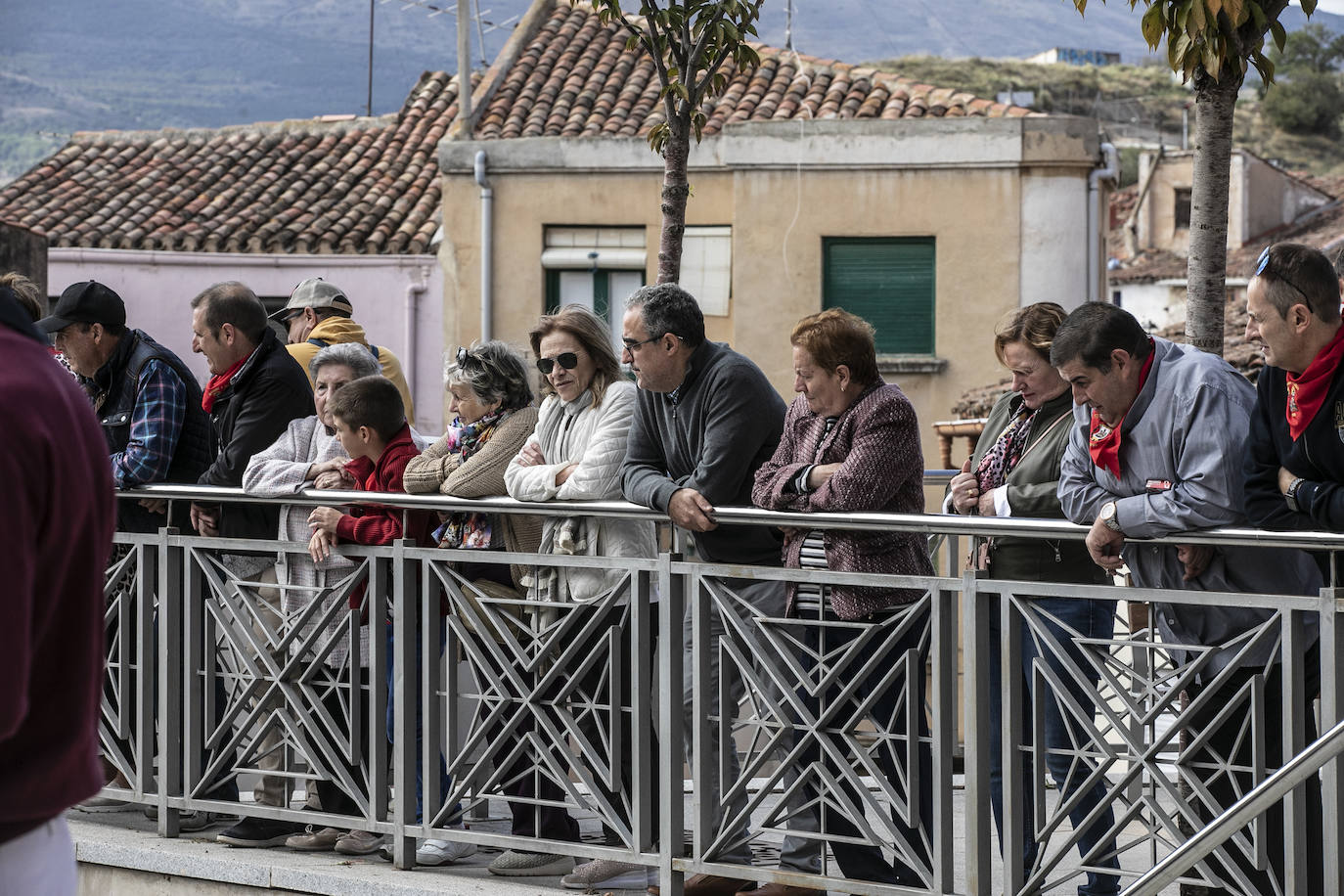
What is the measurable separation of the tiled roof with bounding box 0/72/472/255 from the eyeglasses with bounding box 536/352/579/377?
20734 mm

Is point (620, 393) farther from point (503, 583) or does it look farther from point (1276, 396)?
point (1276, 396)

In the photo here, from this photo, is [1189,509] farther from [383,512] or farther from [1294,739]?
[383,512]

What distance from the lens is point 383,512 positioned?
551 cm

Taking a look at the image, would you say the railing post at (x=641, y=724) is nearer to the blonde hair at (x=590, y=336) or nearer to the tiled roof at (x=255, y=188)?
the blonde hair at (x=590, y=336)

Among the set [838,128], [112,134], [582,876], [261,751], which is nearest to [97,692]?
[582,876]

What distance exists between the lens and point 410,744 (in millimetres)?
5344

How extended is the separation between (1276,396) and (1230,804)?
1023 millimetres

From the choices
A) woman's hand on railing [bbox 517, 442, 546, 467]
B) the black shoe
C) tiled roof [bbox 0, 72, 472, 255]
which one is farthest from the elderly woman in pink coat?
tiled roof [bbox 0, 72, 472, 255]

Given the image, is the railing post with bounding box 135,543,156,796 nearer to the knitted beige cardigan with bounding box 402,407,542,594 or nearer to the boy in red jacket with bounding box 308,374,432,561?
the boy in red jacket with bounding box 308,374,432,561

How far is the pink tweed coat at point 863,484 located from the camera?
4609 mm

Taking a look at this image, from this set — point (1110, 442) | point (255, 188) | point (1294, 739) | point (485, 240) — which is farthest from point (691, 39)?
point (255, 188)

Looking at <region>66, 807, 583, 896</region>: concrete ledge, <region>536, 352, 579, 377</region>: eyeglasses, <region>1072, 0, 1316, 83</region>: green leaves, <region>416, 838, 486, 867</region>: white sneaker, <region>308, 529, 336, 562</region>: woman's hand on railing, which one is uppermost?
<region>1072, 0, 1316, 83</region>: green leaves

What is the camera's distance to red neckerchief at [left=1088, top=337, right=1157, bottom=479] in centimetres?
432

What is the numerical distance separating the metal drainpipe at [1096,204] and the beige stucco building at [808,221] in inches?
1.1
